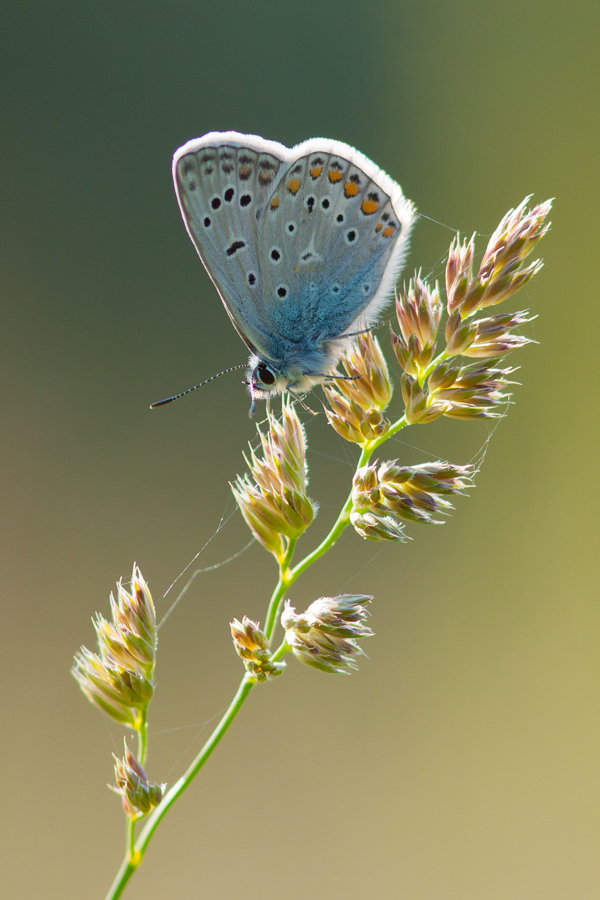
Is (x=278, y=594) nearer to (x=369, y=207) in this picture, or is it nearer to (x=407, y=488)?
(x=407, y=488)

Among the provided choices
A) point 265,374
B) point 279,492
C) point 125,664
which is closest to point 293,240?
point 265,374

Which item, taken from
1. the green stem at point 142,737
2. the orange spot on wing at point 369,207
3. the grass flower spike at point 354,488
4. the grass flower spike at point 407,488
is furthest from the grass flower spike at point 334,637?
the orange spot on wing at point 369,207

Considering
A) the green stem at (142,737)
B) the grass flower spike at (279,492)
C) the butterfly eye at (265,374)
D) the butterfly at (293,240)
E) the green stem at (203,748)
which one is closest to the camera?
the green stem at (203,748)

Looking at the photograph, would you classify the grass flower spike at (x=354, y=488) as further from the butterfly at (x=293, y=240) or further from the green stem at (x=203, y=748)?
the butterfly at (x=293, y=240)

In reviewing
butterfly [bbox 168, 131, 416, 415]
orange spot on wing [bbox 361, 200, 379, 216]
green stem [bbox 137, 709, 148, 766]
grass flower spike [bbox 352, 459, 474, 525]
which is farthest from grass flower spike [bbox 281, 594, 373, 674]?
orange spot on wing [bbox 361, 200, 379, 216]

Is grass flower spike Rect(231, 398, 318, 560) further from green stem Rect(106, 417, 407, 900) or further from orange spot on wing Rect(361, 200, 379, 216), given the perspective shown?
orange spot on wing Rect(361, 200, 379, 216)


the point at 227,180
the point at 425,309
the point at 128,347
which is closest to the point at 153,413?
the point at 128,347

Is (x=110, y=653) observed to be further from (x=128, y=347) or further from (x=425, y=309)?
(x=128, y=347)

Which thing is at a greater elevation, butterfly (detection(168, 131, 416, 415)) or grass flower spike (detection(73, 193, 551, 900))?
butterfly (detection(168, 131, 416, 415))
